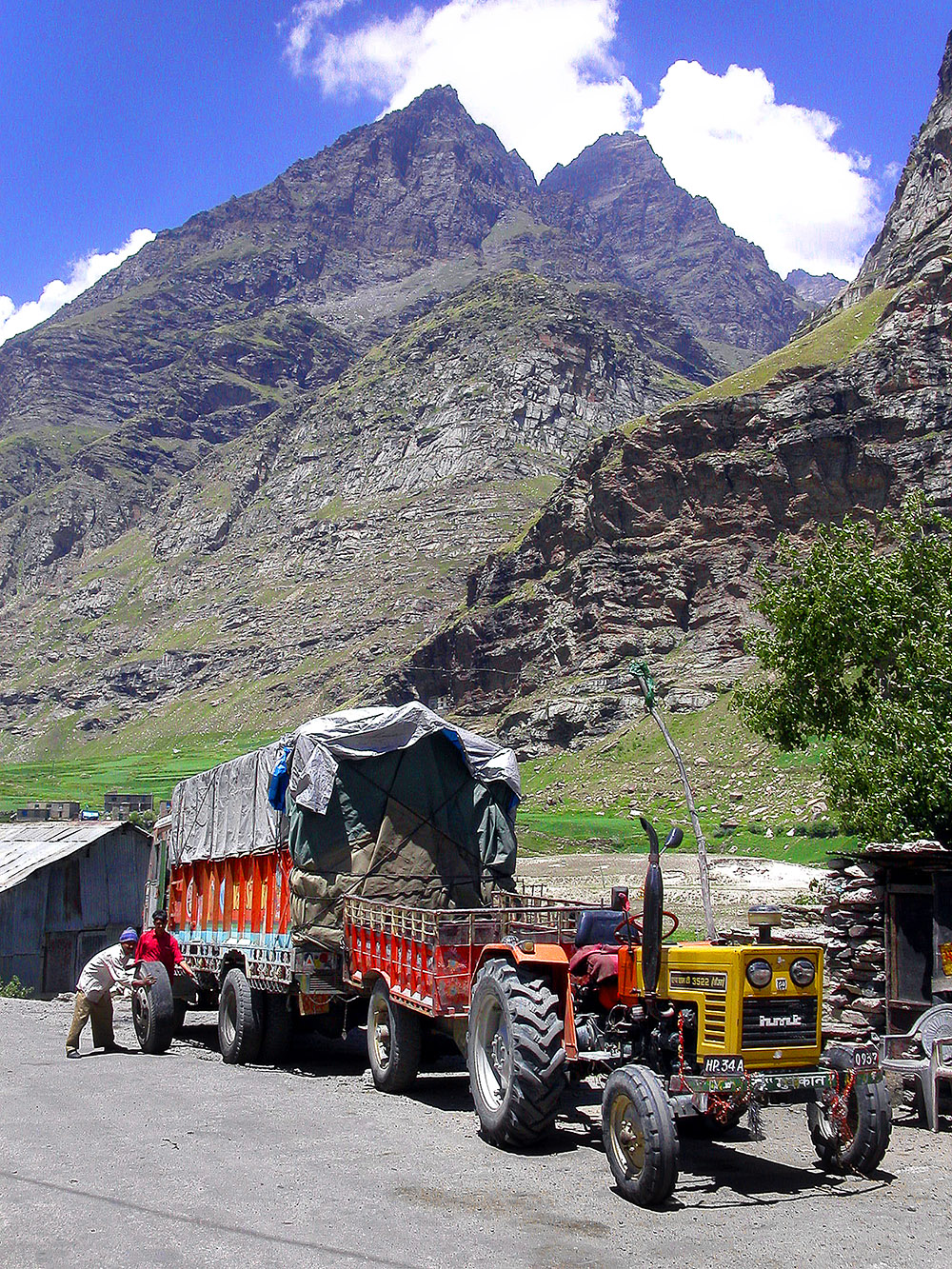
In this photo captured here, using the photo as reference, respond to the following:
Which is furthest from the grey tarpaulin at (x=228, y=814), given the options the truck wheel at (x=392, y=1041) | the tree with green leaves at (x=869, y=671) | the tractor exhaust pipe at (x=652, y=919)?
the tree with green leaves at (x=869, y=671)

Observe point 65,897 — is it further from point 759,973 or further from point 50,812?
point 50,812

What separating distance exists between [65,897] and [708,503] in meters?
75.7

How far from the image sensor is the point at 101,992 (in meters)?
15.3

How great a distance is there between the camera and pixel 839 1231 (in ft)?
23.9

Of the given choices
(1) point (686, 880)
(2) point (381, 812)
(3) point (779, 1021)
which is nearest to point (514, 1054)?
(3) point (779, 1021)

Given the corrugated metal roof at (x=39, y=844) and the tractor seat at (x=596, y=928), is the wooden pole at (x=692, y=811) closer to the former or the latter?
the tractor seat at (x=596, y=928)

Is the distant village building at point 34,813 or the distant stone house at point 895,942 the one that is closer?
the distant stone house at point 895,942

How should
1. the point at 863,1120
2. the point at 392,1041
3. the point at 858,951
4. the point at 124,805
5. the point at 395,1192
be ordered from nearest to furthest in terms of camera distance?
1. the point at 395,1192
2. the point at 863,1120
3. the point at 392,1041
4. the point at 858,951
5. the point at 124,805

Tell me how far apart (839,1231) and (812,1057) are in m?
1.18

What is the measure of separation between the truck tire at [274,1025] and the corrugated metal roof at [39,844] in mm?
18768

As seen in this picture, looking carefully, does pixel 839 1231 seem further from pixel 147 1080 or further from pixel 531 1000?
pixel 147 1080

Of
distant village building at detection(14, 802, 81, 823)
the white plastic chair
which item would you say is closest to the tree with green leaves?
the white plastic chair

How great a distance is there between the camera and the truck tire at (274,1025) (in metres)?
14.1

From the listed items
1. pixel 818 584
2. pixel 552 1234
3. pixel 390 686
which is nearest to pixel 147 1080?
pixel 552 1234
